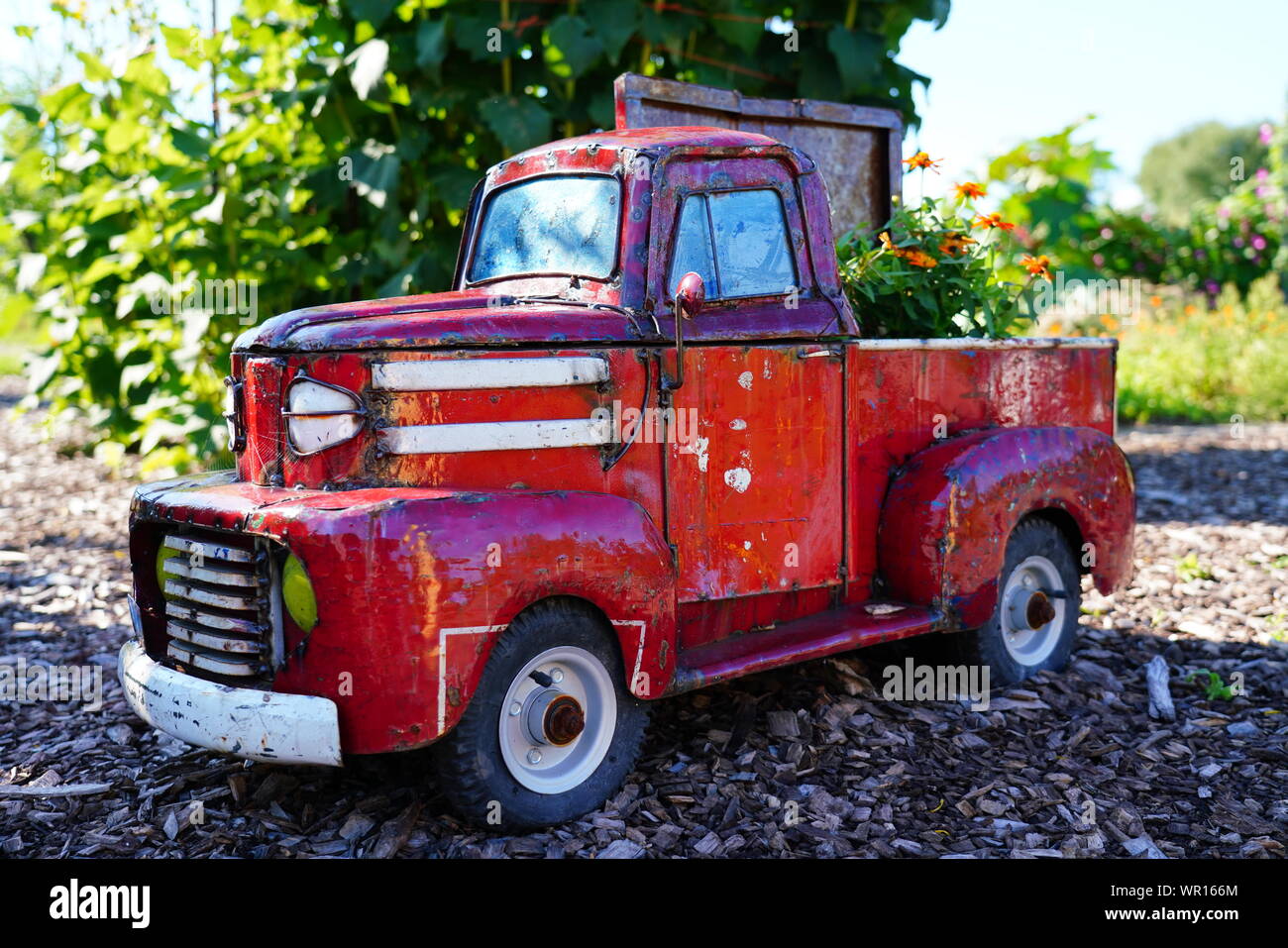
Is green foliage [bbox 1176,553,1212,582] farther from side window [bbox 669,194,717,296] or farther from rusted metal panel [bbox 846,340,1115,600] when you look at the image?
side window [bbox 669,194,717,296]

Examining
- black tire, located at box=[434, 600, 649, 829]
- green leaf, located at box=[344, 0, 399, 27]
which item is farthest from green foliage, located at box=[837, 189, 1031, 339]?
green leaf, located at box=[344, 0, 399, 27]

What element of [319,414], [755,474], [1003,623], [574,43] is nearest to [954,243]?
[1003,623]

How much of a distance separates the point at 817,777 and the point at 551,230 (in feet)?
6.70

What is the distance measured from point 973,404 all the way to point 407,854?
2739 mm

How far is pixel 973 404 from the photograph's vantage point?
4.62m

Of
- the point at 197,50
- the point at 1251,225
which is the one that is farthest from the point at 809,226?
the point at 1251,225

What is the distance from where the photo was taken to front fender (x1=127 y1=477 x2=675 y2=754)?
3.01 m

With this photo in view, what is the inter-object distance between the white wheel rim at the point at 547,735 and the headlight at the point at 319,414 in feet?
2.75

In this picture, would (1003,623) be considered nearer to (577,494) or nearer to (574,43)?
(577,494)

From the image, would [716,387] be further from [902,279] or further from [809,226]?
[902,279]

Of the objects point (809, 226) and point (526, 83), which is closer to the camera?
point (809, 226)

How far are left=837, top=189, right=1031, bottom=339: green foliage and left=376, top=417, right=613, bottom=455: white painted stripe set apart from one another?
172 cm

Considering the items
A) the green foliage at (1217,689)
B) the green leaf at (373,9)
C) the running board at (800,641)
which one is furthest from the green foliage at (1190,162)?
the running board at (800,641)
